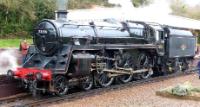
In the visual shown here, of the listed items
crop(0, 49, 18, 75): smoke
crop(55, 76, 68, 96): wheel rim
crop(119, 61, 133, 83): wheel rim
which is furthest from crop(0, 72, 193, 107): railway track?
crop(0, 49, 18, 75): smoke

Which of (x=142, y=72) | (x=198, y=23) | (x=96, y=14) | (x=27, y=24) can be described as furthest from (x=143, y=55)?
(x=198, y=23)

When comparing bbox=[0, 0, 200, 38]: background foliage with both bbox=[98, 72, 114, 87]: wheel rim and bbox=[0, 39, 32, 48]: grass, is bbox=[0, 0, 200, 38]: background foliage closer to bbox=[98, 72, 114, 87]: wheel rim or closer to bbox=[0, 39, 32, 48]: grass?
bbox=[0, 39, 32, 48]: grass

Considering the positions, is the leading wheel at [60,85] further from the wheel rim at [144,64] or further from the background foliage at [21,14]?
the background foliage at [21,14]

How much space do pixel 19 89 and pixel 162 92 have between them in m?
4.67

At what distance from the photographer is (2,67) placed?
63.0 feet

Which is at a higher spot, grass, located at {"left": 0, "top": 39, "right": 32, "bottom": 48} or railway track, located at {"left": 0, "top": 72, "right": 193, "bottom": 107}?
grass, located at {"left": 0, "top": 39, "right": 32, "bottom": 48}

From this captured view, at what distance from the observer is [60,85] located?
1362 centimetres

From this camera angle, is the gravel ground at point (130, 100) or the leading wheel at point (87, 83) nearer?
the gravel ground at point (130, 100)

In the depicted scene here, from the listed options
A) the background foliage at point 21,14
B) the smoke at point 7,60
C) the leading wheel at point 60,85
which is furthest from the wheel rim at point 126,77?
the background foliage at point 21,14

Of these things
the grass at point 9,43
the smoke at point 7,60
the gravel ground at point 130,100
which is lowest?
the gravel ground at point 130,100

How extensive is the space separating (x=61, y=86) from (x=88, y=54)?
1471 mm

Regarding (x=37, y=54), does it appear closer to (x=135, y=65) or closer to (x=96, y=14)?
(x=135, y=65)

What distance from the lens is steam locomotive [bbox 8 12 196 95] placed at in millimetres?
13586

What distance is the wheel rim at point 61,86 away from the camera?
13.5 m
